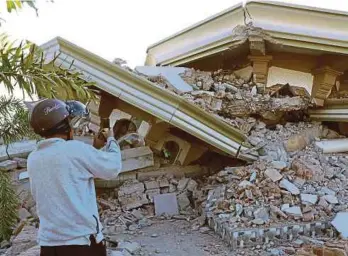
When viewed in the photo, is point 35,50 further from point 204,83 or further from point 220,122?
point 204,83

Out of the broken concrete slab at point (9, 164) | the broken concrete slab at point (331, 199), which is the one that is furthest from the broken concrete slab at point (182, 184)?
the broken concrete slab at point (9, 164)

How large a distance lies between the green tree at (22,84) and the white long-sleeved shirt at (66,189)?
1.61 m

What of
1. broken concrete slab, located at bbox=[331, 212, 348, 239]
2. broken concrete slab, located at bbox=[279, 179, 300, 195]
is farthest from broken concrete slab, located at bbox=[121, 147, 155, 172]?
broken concrete slab, located at bbox=[331, 212, 348, 239]

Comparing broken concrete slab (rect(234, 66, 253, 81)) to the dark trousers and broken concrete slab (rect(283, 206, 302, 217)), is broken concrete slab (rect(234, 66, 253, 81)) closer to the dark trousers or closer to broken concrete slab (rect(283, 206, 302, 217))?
broken concrete slab (rect(283, 206, 302, 217))

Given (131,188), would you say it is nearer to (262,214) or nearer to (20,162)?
(20,162)

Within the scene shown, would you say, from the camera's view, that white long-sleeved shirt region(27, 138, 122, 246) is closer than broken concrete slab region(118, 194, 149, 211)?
Yes

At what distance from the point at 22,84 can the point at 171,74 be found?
3371mm

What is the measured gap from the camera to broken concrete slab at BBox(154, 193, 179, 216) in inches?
251

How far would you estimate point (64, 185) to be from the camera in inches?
113

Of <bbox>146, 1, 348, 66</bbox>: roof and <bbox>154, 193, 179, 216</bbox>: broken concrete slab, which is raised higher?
<bbox>146, 1, 348, 66</bbox>: roof

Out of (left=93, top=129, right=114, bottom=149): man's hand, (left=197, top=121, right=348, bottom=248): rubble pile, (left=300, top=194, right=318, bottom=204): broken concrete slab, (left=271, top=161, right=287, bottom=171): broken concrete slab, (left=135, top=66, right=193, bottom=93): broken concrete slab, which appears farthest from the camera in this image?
(left=135, top=66, right=193, bottom=93): broken concrete slab

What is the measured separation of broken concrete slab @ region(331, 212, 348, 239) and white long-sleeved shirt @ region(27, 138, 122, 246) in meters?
3.05

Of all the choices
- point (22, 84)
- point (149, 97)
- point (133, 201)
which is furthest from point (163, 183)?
point (22, 84)

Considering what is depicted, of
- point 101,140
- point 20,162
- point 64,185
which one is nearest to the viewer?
point 64,185
